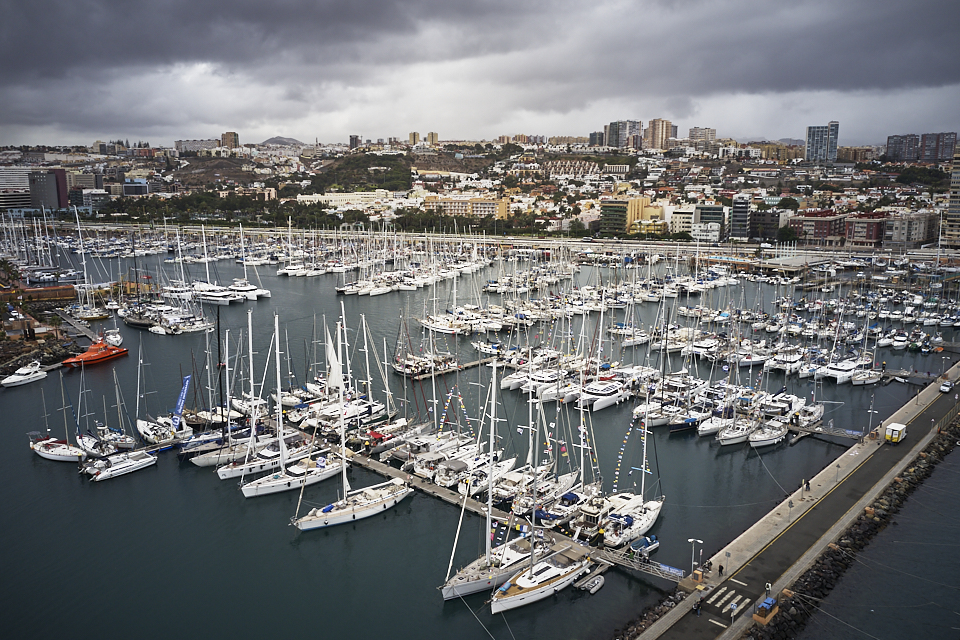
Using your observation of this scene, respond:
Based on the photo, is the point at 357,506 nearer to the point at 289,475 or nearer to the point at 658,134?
the point at 289,475

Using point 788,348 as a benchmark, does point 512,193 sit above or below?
above

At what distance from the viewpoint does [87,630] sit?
859 centimetres

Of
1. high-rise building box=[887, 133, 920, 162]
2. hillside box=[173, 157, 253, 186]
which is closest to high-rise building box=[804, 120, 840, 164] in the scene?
high-rise building box=[887, 133, 920, 162]

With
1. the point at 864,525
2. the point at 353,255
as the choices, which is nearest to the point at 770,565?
the point at 864,525

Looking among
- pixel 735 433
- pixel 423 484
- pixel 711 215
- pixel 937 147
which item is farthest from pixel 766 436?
pixel 937 147

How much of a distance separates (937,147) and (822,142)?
625 inches

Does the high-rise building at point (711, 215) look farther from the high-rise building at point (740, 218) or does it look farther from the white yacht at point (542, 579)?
the white yacht at point (542, 579)

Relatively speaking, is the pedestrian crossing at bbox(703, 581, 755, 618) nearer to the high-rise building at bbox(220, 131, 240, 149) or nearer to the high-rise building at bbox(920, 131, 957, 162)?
the high-rise building at bbox(920, 131, 957, 162)

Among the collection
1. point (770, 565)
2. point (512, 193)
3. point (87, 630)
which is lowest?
point (87, 630)

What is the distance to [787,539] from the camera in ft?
31.3

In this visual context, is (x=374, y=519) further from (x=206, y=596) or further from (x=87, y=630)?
(x=87, y=630)

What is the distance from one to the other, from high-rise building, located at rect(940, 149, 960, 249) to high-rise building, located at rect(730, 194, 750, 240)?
11.4m

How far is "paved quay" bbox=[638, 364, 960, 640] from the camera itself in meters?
7.86

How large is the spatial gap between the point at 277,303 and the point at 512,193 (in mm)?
50798
